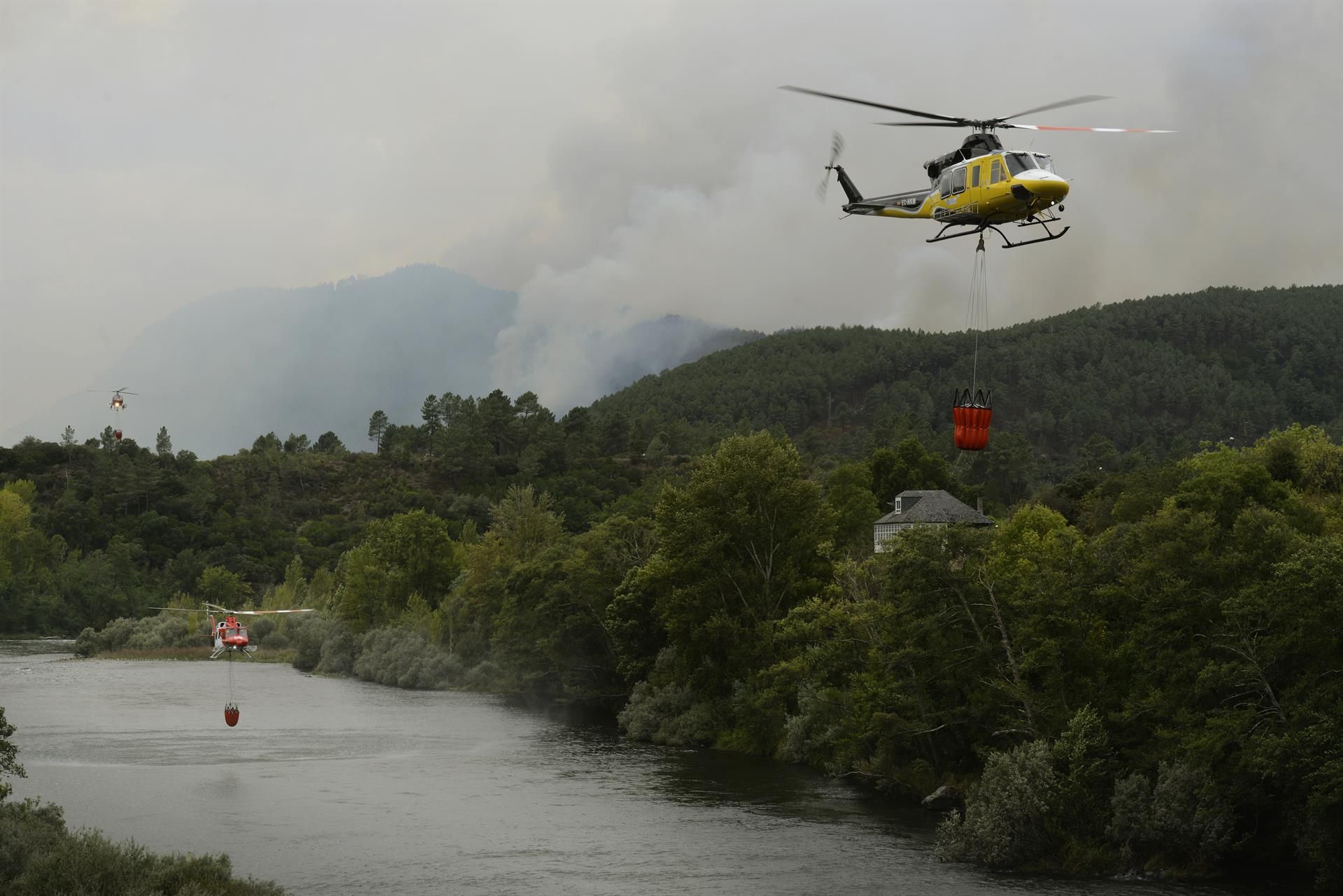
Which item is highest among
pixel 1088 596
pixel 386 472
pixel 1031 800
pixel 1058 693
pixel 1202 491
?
pixel 386 472

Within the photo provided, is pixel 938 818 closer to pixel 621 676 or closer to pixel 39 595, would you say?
pixel 621 676

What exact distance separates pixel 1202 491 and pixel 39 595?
134m

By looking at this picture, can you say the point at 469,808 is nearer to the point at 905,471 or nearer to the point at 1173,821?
the point at 1173,821

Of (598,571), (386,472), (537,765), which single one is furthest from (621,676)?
(386,472)

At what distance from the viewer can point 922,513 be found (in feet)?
293

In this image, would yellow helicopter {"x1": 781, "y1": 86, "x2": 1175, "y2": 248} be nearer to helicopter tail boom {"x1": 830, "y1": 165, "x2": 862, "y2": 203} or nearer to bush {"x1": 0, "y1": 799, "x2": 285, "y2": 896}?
helicopter tail boom {"x1": 830, "y1": 165, "x2": 862, "y2": 203}

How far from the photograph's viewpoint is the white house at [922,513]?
88500 mm

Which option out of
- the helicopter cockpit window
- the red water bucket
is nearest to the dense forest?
the red water bucket

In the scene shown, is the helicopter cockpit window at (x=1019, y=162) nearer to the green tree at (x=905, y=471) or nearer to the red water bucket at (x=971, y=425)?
the red water bucket at (x=971, y=425)

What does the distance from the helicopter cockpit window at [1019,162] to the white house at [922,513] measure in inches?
2209

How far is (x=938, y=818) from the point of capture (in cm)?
4756

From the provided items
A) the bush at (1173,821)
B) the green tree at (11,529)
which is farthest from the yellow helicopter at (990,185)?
the green tree at (11,529)

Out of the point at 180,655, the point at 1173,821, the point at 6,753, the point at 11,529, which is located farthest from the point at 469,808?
the point at 11,529

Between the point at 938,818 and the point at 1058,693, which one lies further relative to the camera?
the point at 938,818
